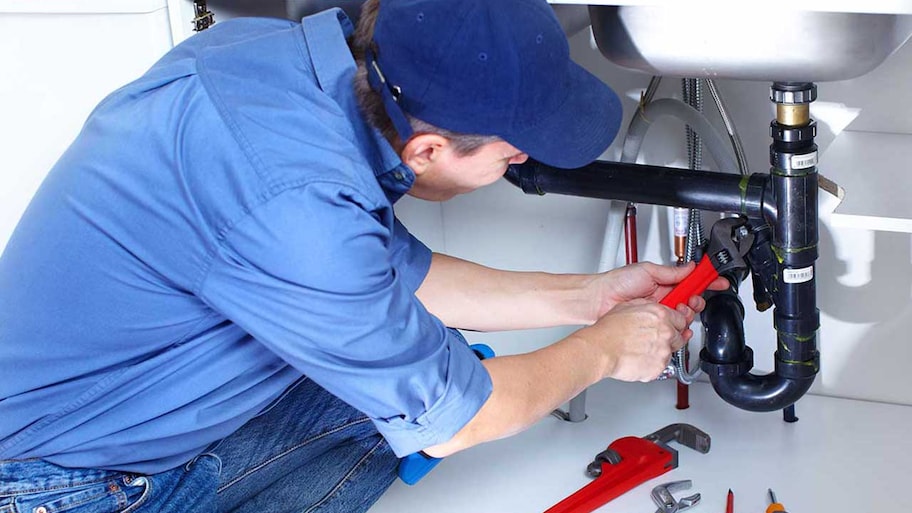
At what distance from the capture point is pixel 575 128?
966mm

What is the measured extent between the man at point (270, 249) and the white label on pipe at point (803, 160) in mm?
243

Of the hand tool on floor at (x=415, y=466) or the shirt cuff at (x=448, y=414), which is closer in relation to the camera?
the shirt cuff at (x=448, y=414)

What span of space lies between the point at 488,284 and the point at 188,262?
1.67 ft

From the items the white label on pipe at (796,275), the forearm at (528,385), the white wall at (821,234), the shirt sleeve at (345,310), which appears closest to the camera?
the shirt sleeve at (345,310)

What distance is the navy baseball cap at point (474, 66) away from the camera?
88 cm

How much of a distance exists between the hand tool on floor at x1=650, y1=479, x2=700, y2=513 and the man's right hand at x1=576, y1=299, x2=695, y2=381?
314 mm

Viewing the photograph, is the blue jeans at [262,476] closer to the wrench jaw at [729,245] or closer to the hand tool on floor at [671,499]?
the hand tool on floor at [671,499]

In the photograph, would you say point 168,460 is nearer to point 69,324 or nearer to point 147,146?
point 69,324

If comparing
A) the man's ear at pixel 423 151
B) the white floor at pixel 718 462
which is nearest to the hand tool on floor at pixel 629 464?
the white floor at pixel 718 462

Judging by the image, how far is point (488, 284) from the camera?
135 cm

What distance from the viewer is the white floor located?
→ 4.68 ft

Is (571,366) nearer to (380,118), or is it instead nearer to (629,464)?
(380,118)

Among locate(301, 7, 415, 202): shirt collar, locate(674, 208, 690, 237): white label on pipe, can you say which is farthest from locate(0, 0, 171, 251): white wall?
locate(674, 208, 690, 237): white label on pipe

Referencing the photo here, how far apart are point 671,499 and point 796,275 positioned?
0.35 meters
